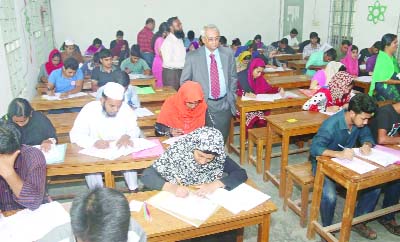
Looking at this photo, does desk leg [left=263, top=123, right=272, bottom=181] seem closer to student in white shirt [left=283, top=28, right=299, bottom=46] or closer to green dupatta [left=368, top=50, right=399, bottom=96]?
green dupatta [left=368, top=50, right=399, bottom=96]

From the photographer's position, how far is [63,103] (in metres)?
4.52

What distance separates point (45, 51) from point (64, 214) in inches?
240

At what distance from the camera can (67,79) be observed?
16.4 ft

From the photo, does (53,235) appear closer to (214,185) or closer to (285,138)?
(214,185)

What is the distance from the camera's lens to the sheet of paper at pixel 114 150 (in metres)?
2.86

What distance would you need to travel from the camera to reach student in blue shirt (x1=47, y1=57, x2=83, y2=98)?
193 inches

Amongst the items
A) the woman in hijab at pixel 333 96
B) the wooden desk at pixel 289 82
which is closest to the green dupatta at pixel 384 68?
the wooden desk at pixel 289 82

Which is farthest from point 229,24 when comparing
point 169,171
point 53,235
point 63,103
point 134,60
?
point 53,235

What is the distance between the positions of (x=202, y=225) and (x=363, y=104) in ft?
5.28

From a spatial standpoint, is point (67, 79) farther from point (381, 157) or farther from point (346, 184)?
point (381, 157)

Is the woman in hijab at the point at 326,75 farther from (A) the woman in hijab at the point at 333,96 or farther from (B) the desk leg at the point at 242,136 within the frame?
(B) the desk leg at the point at 242,136

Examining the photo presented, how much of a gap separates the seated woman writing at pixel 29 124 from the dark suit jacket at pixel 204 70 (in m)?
1.51

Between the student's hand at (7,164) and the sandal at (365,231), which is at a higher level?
the student's hand at (7,164)

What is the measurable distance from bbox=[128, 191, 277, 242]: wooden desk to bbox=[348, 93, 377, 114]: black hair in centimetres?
116
